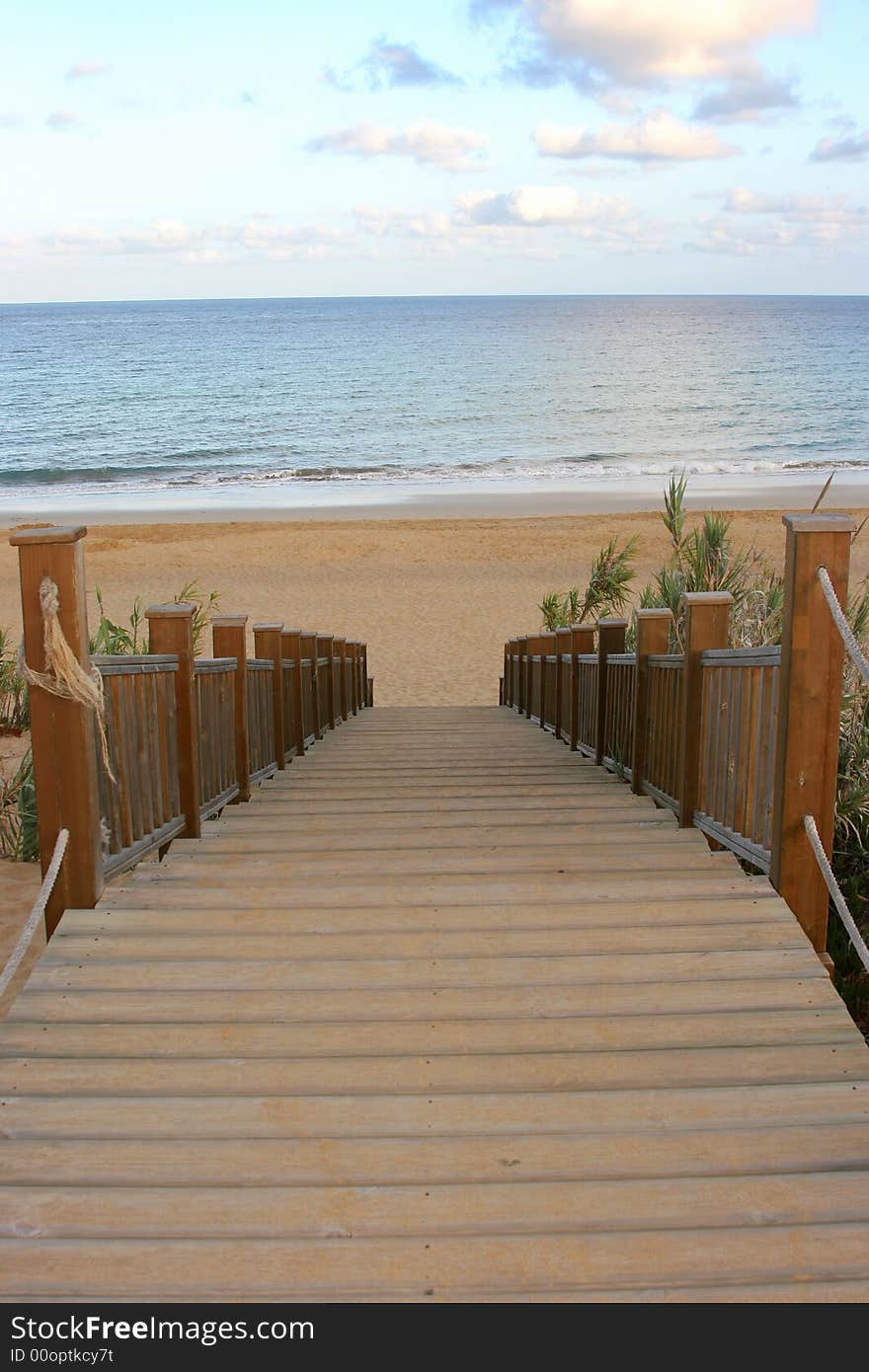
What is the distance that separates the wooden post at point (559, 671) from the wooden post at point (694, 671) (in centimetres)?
504

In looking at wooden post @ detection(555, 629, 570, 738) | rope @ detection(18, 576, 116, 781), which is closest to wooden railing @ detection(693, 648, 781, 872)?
rope @ detection(18, 576, 116, 781)

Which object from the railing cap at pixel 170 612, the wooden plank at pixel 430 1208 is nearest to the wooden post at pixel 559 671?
the railing cap at pixel 170 612

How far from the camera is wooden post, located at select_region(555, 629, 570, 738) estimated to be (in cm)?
1023

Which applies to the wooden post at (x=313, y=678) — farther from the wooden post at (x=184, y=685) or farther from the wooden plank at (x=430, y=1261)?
the wooden plank at (x=430, y=1261)

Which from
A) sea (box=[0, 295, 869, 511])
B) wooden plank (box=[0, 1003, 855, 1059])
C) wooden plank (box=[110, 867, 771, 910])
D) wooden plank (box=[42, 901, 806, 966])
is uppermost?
sea (box=[0, 295, 869, 511])

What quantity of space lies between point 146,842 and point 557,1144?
2341 mm

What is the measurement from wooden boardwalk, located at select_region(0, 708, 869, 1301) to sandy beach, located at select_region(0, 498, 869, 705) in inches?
511

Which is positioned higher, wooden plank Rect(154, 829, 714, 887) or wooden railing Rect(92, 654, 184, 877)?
wooden railing Rect(92, 654, 184, 877)

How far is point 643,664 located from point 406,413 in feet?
185

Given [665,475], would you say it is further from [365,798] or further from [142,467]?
[365,798]

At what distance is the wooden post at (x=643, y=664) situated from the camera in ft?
20.3

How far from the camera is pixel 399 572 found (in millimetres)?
24375

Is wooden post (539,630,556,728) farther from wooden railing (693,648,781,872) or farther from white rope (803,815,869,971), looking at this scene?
white rope (803,815,869,971)

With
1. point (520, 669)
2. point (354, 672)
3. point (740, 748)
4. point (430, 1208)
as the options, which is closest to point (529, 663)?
point (520, 669)
